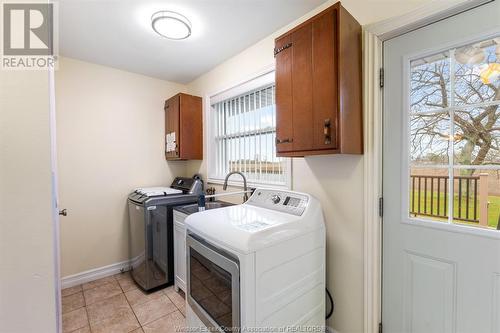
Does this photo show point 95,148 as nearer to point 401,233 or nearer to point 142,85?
point 142,85

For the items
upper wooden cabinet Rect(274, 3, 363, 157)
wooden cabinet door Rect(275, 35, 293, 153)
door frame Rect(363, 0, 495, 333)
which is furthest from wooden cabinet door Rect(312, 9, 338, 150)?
door frame Rect(363, 0, 495, 333)

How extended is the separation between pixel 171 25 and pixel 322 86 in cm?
135

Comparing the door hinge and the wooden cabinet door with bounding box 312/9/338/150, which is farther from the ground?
the wooden cabinet door with bounding box 312/9/338/150

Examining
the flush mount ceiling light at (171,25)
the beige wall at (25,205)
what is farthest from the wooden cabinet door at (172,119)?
the beige wall at (25,205)

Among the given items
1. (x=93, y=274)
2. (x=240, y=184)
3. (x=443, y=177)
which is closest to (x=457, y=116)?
(x=443, y=177)

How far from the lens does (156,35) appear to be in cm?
198

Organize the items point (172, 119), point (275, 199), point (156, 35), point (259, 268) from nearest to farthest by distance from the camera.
→ 1. point (259, 268)
2. point (275, 199)
3. point (156, 35)
4. point (172, 119)

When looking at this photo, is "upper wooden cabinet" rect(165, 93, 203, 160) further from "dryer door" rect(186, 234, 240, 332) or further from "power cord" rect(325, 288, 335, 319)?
"power cord" rect(325, 288, 335, 319)

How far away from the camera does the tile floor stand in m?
1.79

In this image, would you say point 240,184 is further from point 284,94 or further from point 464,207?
point 464,207

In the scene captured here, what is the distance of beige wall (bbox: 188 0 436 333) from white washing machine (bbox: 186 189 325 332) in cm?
16

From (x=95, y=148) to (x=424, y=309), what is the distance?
127 inches

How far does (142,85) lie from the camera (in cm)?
288

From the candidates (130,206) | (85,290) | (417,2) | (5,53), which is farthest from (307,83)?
(85,290)
